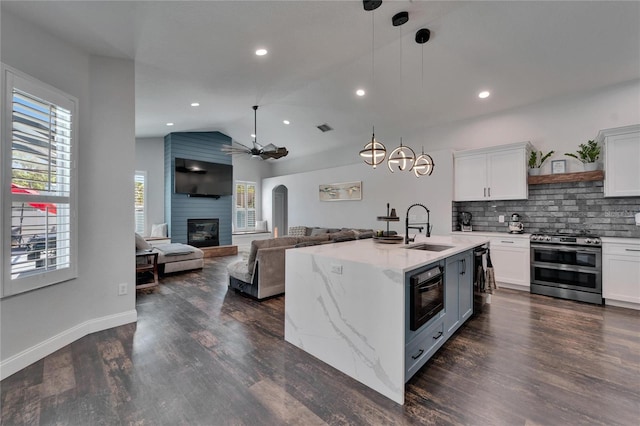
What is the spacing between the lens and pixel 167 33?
291 centimetres

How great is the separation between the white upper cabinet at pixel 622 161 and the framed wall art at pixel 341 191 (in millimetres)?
4315

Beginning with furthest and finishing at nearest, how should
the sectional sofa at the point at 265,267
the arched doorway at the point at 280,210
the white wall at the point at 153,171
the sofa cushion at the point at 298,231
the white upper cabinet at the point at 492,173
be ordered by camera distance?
the arched doorway at the point at 280,210 < the sofa cushion at the point at 298,231 < the white wall at the point at 153,171 < the white upper cabinet at the point at 492,173 < the sectional sofa at the point at 265,267

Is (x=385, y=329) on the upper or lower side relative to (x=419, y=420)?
upper

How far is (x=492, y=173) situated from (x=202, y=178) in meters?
7.24

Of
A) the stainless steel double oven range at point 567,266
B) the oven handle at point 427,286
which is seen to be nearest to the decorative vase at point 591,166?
the stainless steel double oven range at point 567,266

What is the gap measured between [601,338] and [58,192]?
5634 millimetres

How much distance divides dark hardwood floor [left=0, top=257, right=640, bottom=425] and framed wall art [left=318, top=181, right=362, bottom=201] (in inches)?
167

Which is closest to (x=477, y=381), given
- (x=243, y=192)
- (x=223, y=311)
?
(x=223, y=311)

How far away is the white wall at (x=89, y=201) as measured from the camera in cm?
236

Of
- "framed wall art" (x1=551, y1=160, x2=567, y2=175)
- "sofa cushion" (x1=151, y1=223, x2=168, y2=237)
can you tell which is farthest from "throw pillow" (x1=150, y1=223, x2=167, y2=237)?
"framed wall art" (x1=551, y1=160, x2=567, y2=175)

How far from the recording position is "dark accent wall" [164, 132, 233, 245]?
766 centimetres

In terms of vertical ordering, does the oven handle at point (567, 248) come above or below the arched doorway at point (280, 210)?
below

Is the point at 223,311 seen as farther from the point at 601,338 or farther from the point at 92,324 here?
the point at 601,338

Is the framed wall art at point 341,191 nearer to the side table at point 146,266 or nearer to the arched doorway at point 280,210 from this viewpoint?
the arched doorway at point 280,210
